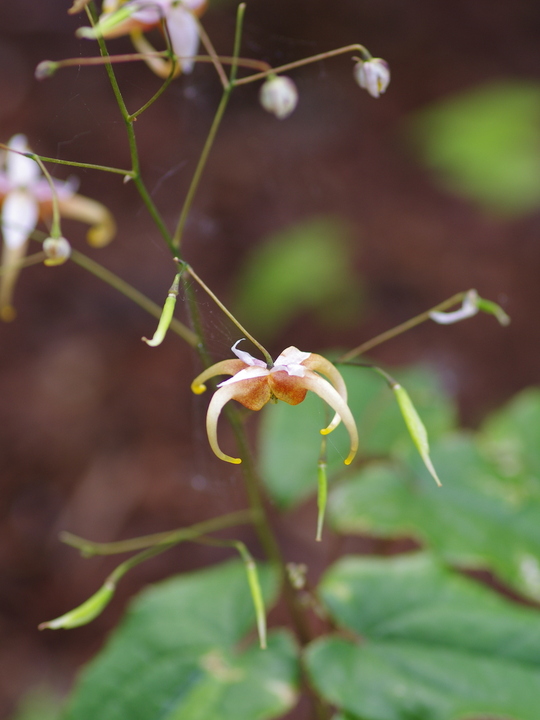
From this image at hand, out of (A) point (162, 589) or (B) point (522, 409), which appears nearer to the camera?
(A) point (162, 589)

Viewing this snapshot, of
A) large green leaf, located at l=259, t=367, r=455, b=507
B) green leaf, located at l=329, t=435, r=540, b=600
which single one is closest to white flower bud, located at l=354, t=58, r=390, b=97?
large green leaf, located at l=259, t=367, r=455, b=507

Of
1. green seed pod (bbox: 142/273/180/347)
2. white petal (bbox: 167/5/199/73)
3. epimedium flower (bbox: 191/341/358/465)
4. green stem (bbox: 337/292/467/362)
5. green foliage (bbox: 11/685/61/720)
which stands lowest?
green foliage (bbox: 11/685/61/720)

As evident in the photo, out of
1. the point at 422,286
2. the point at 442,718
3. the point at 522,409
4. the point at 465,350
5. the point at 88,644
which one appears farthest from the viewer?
the point at 422,286

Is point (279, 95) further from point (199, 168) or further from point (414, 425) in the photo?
point (414, 425)

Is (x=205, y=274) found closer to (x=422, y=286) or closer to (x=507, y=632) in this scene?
(x=422, y=286)

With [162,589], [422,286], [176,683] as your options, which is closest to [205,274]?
[422,286]

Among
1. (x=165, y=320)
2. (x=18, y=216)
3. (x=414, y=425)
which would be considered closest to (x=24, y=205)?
(x=18, y=216)

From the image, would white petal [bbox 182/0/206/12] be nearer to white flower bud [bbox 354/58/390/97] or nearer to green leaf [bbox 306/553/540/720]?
white flower bud [bbox 354/58/390/97]
